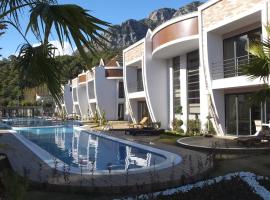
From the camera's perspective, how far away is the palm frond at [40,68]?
→ 4457 mm

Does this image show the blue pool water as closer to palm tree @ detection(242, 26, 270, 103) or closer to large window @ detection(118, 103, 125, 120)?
palm tree @ detection(242, 26, 270, 103)

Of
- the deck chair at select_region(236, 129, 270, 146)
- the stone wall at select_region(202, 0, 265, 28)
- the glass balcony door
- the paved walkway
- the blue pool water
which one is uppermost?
the stone wall at select_region(202, 0, 265, 28)

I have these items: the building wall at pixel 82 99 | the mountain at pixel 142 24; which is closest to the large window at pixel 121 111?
the building wall at pixel 82 99

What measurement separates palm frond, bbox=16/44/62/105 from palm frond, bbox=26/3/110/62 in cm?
89

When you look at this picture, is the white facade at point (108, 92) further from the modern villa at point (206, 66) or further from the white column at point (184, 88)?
the white column at point (184, 88)

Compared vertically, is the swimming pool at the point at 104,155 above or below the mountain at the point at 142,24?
below

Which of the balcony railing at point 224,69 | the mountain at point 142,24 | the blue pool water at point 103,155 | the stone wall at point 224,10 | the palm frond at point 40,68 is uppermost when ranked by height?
the mountain at point 142,24

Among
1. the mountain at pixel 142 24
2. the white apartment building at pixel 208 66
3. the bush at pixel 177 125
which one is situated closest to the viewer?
the white apartment building at pixel 208 66

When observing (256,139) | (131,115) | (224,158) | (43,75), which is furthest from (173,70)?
(43,75)

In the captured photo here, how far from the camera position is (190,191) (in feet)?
23.0

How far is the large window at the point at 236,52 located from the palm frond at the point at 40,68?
43.1ft

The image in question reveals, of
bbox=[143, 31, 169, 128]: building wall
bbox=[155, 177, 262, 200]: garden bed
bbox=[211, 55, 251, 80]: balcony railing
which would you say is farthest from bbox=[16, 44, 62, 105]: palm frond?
bbox=[143, 31, 169, 128]: building wall

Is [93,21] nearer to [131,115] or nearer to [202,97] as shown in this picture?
[202,97]

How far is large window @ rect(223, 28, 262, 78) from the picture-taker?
54.7 ft
